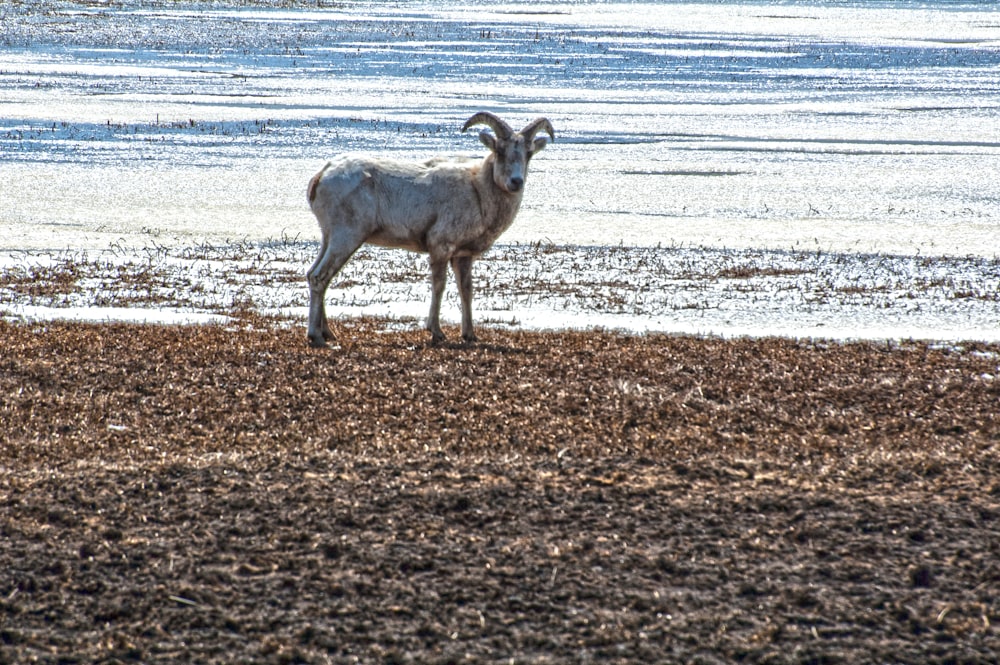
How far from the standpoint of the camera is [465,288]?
35.1ft

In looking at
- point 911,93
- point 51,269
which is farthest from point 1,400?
point 911,93

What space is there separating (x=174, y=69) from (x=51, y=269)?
73.1ft

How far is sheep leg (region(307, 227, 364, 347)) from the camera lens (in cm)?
1024

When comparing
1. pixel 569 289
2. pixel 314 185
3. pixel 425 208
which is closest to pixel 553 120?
pixel 569 289

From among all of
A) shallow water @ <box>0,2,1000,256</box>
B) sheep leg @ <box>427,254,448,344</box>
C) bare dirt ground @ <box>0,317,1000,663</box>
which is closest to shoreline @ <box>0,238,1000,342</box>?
sheep leg @ <box>427,254,448,344</box>

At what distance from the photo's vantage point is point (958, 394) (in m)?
8.65

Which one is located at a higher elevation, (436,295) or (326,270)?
(326,270)

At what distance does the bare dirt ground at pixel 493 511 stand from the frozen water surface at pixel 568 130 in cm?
325

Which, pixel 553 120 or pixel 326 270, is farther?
pixel 553 120

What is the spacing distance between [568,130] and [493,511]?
18.8 m

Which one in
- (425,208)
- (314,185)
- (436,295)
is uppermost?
(314,185)

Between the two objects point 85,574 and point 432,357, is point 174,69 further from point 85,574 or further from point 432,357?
point 85,574

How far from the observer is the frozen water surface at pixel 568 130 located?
15852mm

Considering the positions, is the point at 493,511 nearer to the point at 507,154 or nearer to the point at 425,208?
the point at 425,208
